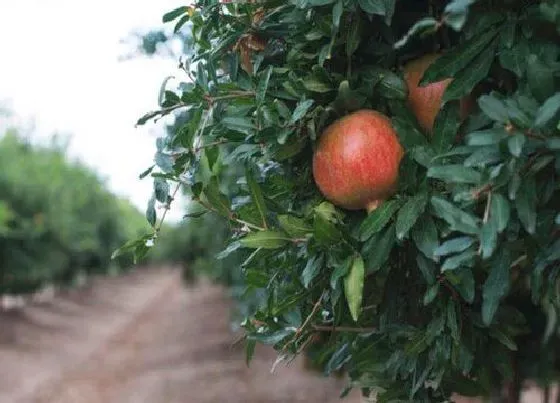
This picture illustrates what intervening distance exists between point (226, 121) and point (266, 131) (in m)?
0.09

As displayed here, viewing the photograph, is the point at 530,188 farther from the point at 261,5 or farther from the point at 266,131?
the point at 261,5

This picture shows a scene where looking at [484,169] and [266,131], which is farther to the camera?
[266,131]

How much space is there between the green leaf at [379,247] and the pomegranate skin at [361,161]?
0.17ft

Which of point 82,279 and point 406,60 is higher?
→ point 406,60

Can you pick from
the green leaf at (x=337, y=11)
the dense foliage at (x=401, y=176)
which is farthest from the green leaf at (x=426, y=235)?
the green leaf at (x=337, y=11)

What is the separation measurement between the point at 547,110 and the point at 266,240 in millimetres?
545

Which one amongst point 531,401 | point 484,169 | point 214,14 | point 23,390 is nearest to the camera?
point 484,169

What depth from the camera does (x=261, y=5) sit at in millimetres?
1454

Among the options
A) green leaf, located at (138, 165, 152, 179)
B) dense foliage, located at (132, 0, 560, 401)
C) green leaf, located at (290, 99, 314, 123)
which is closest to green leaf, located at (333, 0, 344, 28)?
dense foliage, located at (132, 0, 560, 401)

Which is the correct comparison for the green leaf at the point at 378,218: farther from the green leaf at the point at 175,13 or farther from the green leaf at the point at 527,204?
the green leaf at the point at 175,13

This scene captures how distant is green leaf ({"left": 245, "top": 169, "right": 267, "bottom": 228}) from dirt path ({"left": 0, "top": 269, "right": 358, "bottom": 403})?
8.00 m

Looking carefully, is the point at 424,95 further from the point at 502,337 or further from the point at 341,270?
the point at 502,337

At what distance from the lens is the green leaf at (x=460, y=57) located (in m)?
1.20

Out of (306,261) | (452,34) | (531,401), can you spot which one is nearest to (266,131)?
(306,261)
